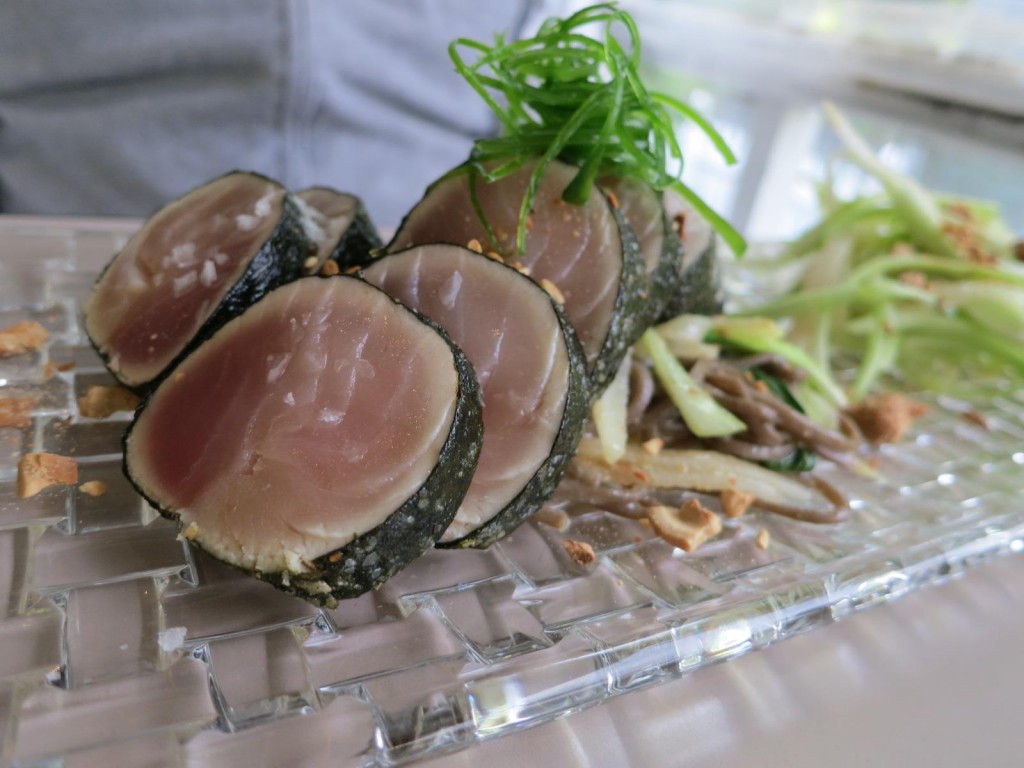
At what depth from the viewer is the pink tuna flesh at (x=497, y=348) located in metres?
1.30

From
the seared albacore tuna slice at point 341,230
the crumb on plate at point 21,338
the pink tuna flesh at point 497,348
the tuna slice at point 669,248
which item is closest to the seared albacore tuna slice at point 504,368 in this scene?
the pink tuna flesh at point 497,348

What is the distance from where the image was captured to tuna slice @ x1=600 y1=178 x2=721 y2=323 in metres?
1.81

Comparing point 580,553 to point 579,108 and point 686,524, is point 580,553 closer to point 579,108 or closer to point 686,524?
point 686,524

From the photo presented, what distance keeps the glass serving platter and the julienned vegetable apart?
3.20 ft

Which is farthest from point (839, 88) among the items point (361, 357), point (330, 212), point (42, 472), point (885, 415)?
point (42, 472)

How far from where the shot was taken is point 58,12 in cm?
264

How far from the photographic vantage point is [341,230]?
5.55ft

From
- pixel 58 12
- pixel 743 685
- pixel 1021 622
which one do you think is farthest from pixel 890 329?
pixel 58 12

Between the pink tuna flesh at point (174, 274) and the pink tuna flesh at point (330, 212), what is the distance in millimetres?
128

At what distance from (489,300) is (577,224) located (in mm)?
373

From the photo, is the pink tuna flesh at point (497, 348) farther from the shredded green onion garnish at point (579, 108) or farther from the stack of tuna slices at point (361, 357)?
the shredded green onion garnish at point (579, 108)

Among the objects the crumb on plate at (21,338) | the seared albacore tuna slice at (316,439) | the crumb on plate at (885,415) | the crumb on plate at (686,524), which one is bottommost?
the crumb on plate at (885,415)

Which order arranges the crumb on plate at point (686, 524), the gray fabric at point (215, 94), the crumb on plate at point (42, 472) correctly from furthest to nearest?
1. the gray fabric at point (215, 94)
2. the crumb on plate at point (686, 524)
3. the crumb on plate at point (42, 472)

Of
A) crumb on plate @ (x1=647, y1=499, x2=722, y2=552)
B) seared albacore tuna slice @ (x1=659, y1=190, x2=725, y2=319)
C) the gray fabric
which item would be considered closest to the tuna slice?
seared albacore tuna slice @ (x1=659, y1=190, x2=725, y2=319)
